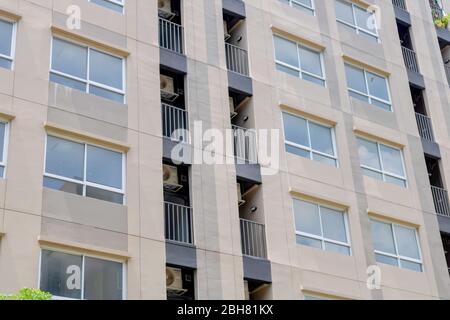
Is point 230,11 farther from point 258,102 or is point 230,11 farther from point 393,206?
point 393,206

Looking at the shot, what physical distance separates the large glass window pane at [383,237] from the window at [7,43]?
12.3 metres

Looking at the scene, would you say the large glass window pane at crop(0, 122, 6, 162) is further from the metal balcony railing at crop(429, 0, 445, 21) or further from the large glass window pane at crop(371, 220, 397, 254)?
the metal balcony railing at crop(429, 0, 445, 21)

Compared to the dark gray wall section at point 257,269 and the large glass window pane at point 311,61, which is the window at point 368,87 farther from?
the dark gray wall section at point 257,269

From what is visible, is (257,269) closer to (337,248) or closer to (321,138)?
(337,248)

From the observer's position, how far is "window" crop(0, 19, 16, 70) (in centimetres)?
1975

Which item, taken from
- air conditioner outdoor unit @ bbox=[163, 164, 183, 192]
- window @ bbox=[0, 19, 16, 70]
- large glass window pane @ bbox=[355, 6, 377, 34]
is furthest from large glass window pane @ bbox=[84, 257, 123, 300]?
large glass window pane @ bbox=[355, 6, 377, 34]

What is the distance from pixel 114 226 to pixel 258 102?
7019 mm

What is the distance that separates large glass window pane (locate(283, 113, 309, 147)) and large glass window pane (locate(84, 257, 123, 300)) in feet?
25.7

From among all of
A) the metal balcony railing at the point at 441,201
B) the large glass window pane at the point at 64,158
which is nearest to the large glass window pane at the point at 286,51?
the metal balcony railing at the point at 441,201

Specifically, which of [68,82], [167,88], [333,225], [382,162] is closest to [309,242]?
[333,225]

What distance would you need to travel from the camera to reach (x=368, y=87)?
27.8 m

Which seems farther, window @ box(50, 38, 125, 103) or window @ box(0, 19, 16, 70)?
window @ box(50, 38, 125, 103)

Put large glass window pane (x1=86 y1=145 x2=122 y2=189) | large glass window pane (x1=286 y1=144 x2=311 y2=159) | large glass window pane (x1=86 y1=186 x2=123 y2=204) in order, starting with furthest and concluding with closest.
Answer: large glass window pane (x1=286 y1=144 x2=311 y2=159)
large glass window pane (x1=86 y1=145 x2=122 y2=189)
large glass window pane (x1=86 y1=186 x2=123 y2=204)

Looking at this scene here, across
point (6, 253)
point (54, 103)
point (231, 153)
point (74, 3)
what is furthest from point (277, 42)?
point (6, 253)
